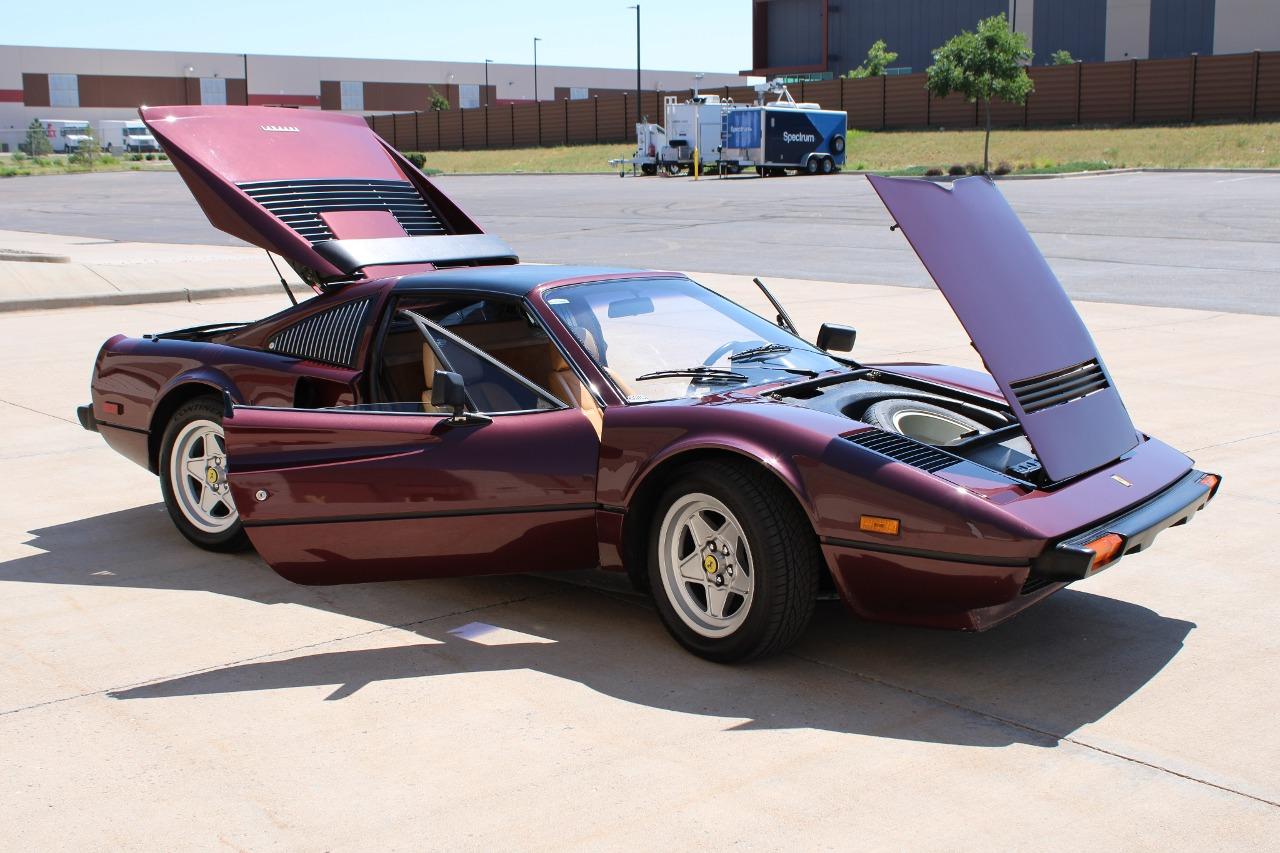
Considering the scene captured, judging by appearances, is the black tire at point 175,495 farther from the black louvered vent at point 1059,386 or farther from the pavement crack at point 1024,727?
the black louvered vent at point 1059,386

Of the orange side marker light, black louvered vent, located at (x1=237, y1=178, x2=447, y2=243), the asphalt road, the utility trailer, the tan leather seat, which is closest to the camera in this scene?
the orange side marker light

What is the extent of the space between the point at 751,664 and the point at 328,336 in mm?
2446

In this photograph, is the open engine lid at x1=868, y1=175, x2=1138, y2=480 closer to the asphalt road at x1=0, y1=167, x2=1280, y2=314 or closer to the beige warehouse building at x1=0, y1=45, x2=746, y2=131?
the asphalt road at x1=0, y1=167, x2=1280, y2=314

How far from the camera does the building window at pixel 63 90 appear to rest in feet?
341

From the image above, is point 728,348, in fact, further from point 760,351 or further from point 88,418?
point 88,418

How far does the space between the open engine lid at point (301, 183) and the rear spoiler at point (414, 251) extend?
12mm

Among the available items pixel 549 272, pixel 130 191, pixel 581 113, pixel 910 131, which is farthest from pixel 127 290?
pixel 581 113

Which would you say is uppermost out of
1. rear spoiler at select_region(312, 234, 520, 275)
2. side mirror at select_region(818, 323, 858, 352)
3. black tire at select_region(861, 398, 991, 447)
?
rear spoiler at select_region(312, 234, 520, 275)

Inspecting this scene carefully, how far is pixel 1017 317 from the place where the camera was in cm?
468

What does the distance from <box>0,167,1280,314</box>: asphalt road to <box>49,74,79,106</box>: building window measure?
66.0 metres

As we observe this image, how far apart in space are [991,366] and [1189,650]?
124 centimetres

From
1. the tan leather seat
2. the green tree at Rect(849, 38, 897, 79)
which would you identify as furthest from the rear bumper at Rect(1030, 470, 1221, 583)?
the green tree at Rect(849, 38, 897, 79)

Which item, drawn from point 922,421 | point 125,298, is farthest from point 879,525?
point 125,298

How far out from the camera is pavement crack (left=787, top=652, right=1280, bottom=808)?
11.9ft
